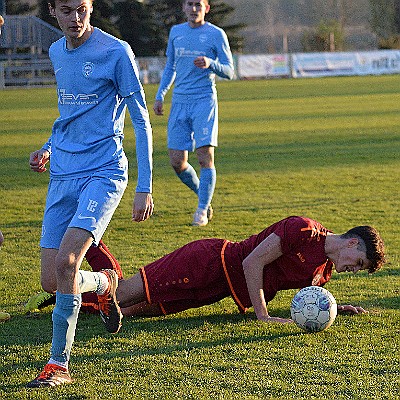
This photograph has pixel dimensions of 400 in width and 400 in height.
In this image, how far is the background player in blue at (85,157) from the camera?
471 centimetres

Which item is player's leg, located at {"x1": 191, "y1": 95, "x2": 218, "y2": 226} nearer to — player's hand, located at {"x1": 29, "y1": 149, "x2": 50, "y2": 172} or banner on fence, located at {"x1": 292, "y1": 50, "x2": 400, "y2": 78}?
player's hand, located at {"x1": 29, "y1": 149, "x2": 50, "y2": 172}

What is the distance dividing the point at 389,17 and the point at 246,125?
5946cm

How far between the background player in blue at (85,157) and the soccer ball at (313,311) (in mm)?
1125

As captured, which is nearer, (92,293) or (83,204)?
(83,204)

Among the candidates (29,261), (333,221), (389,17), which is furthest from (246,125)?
(389,17)

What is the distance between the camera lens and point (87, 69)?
4984 millimetres

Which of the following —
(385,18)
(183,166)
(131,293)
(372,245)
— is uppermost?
(372,245)

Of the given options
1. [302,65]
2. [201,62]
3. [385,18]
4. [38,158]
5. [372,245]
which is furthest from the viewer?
[385,18]

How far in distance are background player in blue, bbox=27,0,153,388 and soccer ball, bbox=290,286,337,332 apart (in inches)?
44.3

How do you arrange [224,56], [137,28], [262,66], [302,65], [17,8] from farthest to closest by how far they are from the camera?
[17,8], [137,28], [302,65], [262,66], [224,56]

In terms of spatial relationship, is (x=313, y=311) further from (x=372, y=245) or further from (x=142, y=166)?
(x=142, y=166)

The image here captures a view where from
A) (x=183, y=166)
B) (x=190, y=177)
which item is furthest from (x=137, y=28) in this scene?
(x=183, y=166)

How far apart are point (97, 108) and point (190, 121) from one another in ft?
16.4

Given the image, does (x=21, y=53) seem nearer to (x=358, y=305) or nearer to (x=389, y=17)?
(x=389, y=17)
